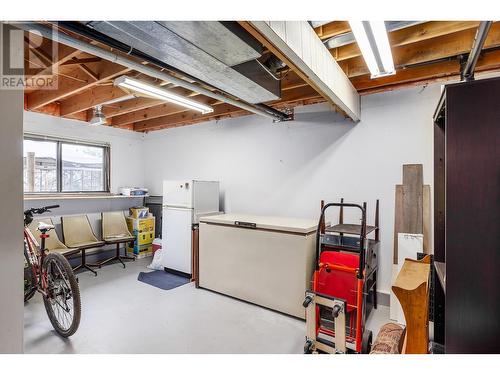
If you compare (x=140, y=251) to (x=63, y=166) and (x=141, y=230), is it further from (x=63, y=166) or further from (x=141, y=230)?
(x=63, y=166)

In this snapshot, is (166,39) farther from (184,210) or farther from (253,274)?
(184,210)

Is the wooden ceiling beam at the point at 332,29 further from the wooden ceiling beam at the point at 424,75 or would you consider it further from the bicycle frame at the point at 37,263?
the bicycle frame at the point at 37,263

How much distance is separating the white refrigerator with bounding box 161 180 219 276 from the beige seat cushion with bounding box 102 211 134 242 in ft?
3.35

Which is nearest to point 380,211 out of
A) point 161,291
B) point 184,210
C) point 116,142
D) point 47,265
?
point 184,210

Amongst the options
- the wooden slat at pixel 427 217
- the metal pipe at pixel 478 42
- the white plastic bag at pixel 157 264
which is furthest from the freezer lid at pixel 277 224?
the metal pipe at pixel 478 42

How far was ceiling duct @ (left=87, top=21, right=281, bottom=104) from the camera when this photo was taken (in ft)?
4.95

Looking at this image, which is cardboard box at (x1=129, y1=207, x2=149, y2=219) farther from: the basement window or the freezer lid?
the freezer lid

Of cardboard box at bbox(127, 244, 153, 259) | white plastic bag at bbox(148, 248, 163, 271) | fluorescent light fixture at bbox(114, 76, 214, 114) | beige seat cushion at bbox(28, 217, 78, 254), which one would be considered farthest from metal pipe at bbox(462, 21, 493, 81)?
cardboard box at bbox(127, 244, 153, 259)

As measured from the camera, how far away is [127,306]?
3189 mm

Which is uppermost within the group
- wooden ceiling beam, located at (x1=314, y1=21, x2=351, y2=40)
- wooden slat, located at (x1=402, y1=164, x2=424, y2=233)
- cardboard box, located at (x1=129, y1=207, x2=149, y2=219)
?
wooden ceiling beam, located at (x1=314, y1=21, x2=351, y2=40)

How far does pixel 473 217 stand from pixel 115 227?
5376 mm

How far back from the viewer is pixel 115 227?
511 centimetres

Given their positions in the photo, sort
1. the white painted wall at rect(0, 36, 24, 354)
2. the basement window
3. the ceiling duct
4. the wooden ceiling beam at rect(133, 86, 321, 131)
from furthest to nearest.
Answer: the basement window
the wooden ceiling beam at rect(133, 86, 321, 131)
the ceiling duct
the white painted wall at rect(0, 36, 24, 354)

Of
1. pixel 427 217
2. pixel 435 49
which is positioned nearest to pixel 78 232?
pixel 427 217
